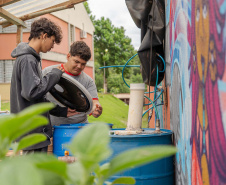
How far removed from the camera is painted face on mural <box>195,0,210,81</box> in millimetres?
1135

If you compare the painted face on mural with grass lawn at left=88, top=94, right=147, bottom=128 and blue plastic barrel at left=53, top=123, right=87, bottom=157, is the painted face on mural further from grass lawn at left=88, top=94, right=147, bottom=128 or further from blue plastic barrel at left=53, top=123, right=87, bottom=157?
grass lawn at left=88, top=94, right=147, bottom=128

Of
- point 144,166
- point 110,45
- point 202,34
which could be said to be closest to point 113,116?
point 144,166

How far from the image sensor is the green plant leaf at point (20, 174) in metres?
0.22

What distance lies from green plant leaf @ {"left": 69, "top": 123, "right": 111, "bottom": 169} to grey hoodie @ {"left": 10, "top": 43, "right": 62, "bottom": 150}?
228 centimetres

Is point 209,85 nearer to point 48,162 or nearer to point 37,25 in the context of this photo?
point 48,162

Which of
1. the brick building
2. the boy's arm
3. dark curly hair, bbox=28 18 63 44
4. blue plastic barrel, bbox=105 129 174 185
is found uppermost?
the brick building

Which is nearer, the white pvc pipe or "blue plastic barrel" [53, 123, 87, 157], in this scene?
the white pvc pipe

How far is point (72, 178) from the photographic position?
28 cm

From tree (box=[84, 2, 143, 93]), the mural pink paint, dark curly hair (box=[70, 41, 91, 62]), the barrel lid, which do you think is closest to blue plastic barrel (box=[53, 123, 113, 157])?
the barrel lid

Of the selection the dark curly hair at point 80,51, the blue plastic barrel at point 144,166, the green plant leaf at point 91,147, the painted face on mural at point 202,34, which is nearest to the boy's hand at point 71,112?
the dark curly hair at point 80,51

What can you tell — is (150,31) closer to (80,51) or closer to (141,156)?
(80,51)

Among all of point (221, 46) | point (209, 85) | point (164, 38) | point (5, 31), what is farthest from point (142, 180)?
point (5, 31)

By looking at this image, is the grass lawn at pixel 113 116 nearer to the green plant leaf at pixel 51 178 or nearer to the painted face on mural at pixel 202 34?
the painted face on mural at pixel 202 34

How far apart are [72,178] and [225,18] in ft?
2.44
